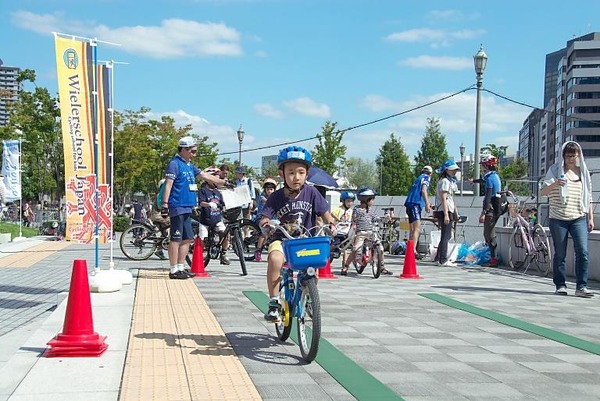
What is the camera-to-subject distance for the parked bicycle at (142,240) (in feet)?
44.5

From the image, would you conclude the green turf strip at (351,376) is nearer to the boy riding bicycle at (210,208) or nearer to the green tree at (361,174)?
the boy riding bicycle at (210,208)

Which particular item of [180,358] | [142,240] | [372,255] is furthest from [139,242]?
[180,358]

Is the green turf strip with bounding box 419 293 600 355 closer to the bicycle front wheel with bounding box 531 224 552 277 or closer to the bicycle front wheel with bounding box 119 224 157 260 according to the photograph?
the bicycle front wheel with bounding box 531 224 552 277

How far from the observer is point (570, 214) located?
923 centimetres

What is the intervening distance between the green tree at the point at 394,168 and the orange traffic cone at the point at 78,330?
70.0 metres

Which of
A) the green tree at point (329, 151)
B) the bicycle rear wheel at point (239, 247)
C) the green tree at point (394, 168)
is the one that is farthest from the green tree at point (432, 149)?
the bicycle rear wheel at point (239, 247)

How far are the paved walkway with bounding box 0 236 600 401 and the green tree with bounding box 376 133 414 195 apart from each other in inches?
2589

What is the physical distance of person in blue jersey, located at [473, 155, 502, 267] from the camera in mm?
13578

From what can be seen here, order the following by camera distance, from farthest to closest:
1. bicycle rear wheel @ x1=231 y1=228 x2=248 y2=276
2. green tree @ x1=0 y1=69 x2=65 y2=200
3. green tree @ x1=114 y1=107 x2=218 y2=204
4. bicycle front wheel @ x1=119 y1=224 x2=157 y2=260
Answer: green tree @ x1=114 y1=107 x2=218 y2=204
green tree @ x1=0 y1=69 x2=65 y2=200
bicycle front wheel @ x1=119 y1=224 x2=157 y2=260
bicycle rear wheel @ x1=231 y1=228 x2=248 y2=276

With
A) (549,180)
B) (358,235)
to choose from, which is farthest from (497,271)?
(549,180)

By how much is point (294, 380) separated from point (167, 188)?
5676 mm

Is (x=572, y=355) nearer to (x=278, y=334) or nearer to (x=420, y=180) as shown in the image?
(x=278, y=334)

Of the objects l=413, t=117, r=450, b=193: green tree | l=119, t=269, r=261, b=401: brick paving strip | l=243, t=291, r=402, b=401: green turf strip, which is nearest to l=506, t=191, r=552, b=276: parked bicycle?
l=119, t=269, r=261, b=401: brick paving strip

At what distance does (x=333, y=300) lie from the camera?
8.42 m
